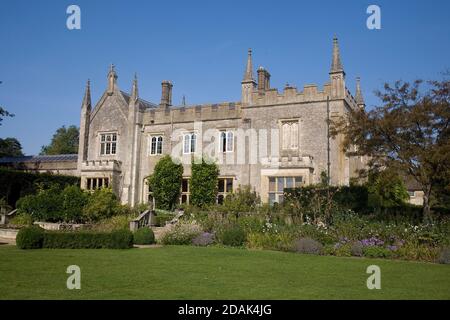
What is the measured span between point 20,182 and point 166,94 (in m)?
10.3

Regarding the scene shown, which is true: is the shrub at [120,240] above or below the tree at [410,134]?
below

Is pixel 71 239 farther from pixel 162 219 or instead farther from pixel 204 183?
pixel 204 183

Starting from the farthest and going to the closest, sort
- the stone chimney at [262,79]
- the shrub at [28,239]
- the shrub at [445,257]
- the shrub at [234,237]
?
the stone chimney at [262,79] → the shrub at [234,237] → the shrub at [28,239] → the shrub at [445,257]

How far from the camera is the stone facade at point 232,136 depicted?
22500 mm

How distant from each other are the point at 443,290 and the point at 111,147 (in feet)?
77.4

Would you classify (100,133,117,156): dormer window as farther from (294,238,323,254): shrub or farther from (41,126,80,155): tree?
(41,126,80,155): tree

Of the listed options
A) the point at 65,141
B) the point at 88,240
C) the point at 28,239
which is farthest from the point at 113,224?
the point at 65,141

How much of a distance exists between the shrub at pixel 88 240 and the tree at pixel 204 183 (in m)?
10.7

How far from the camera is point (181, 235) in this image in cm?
1517

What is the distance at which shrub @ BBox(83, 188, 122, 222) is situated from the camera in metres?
20.2

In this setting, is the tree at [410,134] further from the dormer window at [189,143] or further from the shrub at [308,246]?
the dormer window at [189,143]

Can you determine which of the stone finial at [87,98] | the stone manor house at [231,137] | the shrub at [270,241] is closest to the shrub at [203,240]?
the shrub at [270,241]

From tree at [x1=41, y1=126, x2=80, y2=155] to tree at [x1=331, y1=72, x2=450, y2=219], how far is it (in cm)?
4477

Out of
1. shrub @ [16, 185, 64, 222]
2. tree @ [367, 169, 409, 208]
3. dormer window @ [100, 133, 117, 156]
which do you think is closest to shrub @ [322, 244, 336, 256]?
tree @ [367, 169, 409, 208]
